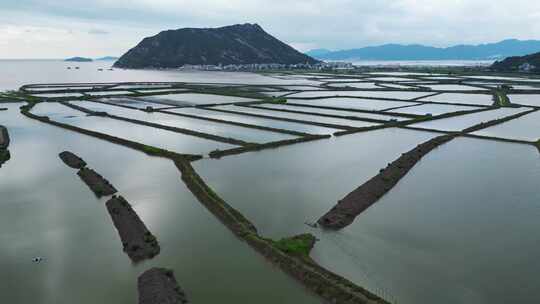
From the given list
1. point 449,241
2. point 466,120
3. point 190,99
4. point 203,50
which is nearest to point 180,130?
point 449,241

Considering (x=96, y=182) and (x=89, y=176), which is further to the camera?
(x=89, y=176)

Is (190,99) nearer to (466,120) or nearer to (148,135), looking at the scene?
(148,135)

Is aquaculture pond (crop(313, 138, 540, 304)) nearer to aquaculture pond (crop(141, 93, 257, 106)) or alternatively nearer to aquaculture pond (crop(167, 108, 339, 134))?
aquaculture pond (crop(167, 108, 339, 134))

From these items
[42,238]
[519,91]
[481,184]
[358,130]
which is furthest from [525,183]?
[519,91]

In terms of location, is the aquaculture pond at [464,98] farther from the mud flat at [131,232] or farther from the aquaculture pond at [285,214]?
the mud flat at [131,232]

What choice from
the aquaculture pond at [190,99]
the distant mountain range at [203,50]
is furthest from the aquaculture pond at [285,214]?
the distant mountain range at [203,50]

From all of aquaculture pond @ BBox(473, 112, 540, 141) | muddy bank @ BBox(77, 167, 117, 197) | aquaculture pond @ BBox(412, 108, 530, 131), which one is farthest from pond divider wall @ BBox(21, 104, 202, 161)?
aquaculture pond @ BBox(473, 112, 540, 141)

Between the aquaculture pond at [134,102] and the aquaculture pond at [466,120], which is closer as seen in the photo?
the aquaculture pond at [466,120]
